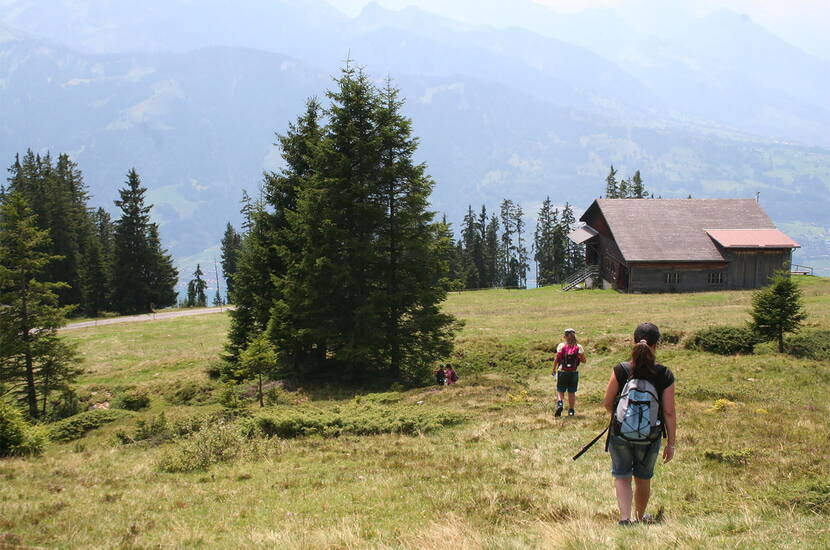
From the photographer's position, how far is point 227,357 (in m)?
28.7

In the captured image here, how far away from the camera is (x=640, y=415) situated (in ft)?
21.5

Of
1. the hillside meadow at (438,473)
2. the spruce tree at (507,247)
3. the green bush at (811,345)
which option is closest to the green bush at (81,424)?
the hillside meadow at (438,473)

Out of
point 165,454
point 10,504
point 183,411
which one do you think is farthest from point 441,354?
point 10,504

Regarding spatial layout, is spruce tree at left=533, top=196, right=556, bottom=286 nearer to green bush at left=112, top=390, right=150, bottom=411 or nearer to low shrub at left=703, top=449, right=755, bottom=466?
green bush at left=112, top=390, right=150, bottom=411

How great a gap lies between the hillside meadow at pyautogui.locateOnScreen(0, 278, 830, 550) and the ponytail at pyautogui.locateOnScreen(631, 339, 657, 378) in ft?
5.75

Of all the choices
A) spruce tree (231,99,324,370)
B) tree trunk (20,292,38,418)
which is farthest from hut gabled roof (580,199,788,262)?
tree trunk (20,292,38,418)

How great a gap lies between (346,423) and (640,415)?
402 inches

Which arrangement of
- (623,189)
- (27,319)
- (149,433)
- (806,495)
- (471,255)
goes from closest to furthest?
(806,495) < (149,433) < (27,319) < (623,189) < (471,255)

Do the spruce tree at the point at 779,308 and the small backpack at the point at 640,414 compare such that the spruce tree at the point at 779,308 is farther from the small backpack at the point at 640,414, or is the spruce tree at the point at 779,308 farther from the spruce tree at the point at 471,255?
the spruce tree at the point at 471,255

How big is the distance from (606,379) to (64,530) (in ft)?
59.3

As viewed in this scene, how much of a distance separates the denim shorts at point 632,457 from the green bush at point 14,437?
642 inches

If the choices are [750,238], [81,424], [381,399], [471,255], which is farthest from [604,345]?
[471,255]

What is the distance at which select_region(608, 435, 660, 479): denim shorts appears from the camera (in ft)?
22.1

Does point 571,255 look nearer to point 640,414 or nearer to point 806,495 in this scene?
point 806,495
